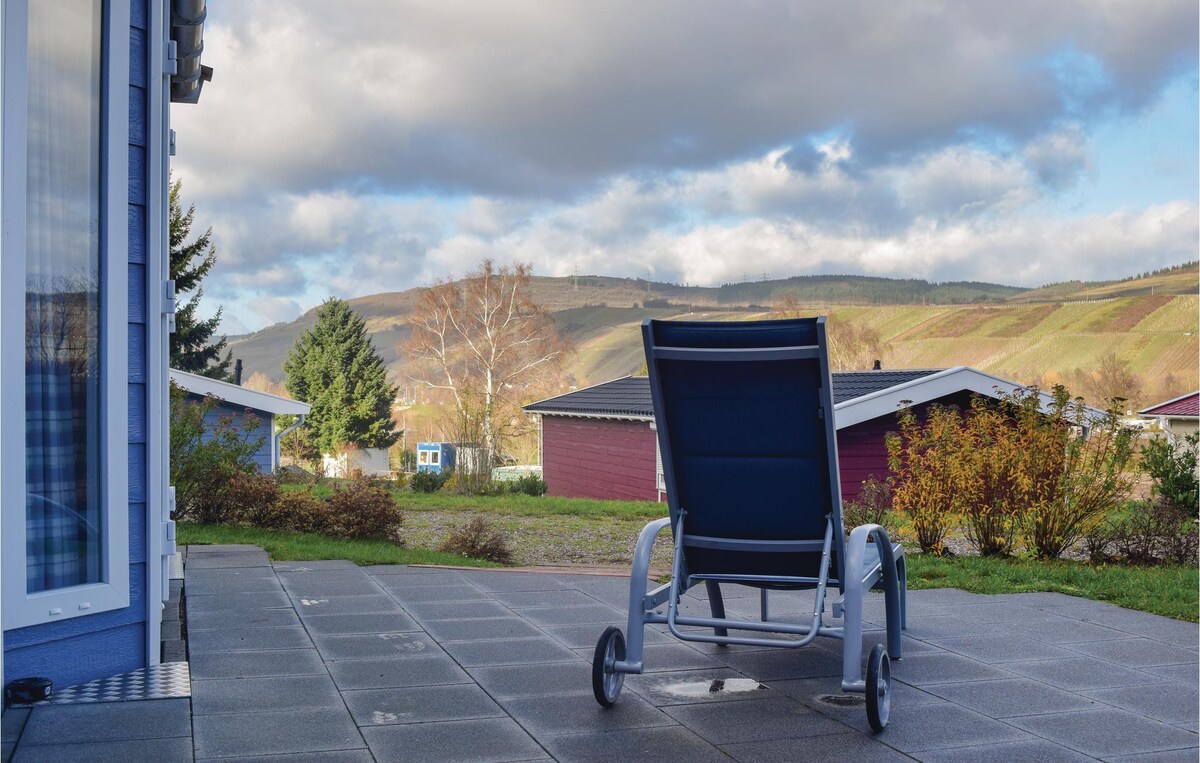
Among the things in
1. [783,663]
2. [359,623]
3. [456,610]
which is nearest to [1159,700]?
[783,663]

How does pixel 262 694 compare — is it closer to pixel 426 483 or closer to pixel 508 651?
pixel 508 651

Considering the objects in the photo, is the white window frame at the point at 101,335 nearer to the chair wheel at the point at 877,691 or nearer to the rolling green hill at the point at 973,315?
the chair wheel at the point at 877,691

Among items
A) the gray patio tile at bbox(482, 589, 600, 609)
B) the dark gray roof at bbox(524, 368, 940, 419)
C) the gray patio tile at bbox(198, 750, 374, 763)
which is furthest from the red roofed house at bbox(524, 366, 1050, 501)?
the gray patio tile at bbox(198, 750, 374, 763)

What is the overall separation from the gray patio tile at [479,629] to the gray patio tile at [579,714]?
3.49 feet

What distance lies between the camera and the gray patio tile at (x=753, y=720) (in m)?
3.39

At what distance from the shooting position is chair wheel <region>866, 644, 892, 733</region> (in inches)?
130

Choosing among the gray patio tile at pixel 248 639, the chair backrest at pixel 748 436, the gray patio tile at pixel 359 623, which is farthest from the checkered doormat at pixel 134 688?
the chair backrest at pixel 748 436

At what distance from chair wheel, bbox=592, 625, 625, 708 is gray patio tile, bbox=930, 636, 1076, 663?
5.64 feet

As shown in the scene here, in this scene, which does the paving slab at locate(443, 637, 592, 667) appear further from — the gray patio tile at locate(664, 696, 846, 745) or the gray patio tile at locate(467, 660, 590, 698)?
the gray patio tile at locate(664, 696, 846, 745)

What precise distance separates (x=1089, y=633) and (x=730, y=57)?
3352 inches

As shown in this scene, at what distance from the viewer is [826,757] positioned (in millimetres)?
3172

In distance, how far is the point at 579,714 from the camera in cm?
360

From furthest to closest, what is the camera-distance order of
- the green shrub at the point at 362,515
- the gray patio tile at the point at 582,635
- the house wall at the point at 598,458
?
the house wall at the point at 598,458
the green shrub at the point at 362,515
the gray patio tile at the point at 582,635

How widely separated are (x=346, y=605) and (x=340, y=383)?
38578 mm
